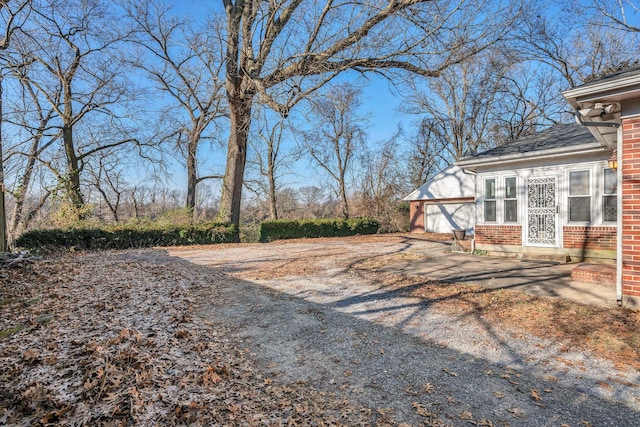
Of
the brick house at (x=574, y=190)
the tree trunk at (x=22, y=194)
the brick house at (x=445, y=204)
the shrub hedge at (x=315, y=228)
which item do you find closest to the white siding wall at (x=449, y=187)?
the brick house at (x=445, y=204)

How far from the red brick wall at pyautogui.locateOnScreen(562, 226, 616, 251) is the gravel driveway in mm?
5541

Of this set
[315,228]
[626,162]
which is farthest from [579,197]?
[315,228]

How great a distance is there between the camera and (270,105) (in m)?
10.3

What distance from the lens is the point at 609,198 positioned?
792 cm

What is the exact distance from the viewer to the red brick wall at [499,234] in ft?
30.8

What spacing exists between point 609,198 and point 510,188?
2.19 meters

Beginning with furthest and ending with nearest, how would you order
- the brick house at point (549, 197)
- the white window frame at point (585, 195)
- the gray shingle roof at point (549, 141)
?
1. the gray shingle roof at point (549, 141)
2. the white window frame at point (585, 195)
3. the brick house at point (549, 197)

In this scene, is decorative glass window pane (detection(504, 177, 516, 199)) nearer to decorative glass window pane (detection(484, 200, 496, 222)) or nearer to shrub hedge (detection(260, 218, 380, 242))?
decorative glass window pane (detection(484, 200, 496, 222))

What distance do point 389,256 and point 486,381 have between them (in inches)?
278

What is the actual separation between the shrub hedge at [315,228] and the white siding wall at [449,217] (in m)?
3.42

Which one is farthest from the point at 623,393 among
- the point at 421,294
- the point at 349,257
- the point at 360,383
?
the point at 349,257

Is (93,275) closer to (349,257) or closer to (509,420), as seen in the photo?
(349,257)

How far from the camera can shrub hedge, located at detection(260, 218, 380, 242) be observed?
18.0 m

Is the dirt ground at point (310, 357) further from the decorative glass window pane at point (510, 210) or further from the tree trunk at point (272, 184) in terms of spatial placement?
the tree trunk at point (272, 184)
